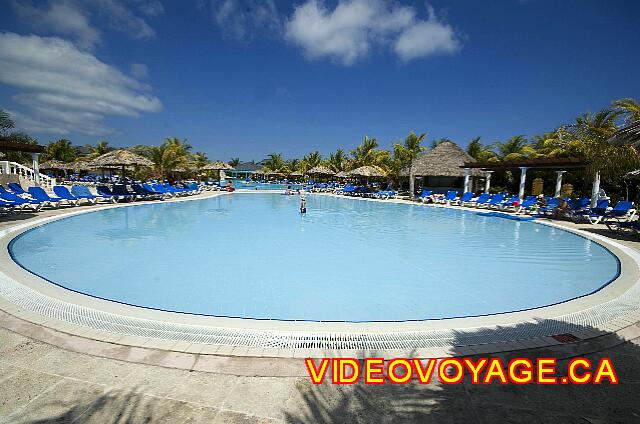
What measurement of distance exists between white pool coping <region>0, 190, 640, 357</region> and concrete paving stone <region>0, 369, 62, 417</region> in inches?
25.0

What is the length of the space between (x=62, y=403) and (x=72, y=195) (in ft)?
54.0

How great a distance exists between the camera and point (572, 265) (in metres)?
7.70

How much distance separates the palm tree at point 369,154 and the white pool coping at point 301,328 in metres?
31.1

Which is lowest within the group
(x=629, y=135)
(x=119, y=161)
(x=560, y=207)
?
(x=560, y=207)

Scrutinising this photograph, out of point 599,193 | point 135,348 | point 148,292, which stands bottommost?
point 148,292

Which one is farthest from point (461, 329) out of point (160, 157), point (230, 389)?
point (160, 157)

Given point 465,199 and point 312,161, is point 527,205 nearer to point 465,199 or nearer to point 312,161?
point 465,199

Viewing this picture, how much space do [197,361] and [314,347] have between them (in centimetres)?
110

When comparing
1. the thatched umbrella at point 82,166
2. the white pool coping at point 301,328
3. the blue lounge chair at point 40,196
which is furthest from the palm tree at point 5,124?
the white pool coping at point 301,328

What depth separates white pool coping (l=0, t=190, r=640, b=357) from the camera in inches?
127

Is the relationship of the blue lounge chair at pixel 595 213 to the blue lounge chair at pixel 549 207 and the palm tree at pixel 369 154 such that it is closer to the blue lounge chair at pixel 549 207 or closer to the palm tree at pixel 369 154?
the blue lounge chair at pixel 549 207

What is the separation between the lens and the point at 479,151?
3098 centimetres

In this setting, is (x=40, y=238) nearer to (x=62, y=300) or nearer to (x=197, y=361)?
(x=62, y=300)

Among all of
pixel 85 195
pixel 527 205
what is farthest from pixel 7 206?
pixel 527 205
